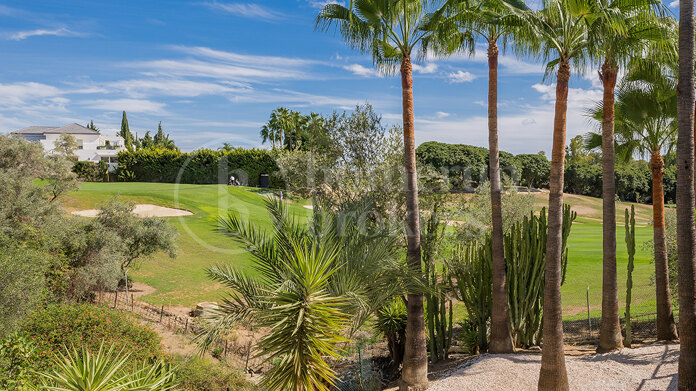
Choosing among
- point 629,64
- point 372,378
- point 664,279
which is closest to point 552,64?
point 629,64

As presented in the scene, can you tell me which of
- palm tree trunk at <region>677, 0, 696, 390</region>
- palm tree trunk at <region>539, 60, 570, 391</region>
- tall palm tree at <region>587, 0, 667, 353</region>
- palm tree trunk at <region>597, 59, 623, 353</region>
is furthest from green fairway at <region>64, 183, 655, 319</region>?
palm tree trunk at <region>677, 0, 696, 390</region>

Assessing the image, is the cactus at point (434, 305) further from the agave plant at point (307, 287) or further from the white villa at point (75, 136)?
the white villa at point (75, 136)

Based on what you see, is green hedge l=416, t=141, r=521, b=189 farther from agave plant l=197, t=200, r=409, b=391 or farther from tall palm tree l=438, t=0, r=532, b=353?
agave plant l=197, t=200, r=409, b=391

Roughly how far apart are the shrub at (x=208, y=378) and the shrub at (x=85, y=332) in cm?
94

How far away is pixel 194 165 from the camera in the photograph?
5525cm

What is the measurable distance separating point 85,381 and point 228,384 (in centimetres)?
878

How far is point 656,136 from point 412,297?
8771 millimetres

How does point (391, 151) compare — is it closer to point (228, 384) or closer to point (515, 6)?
point (515, 6)

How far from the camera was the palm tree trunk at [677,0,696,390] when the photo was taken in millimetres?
→ 7816

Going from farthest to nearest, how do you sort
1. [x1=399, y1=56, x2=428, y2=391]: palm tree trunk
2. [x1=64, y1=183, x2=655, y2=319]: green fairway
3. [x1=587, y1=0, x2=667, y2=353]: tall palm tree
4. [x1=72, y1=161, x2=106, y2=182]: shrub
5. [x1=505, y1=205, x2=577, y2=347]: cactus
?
[x1=72, y1=161, x2=106, y2=182]: shrub < [x1=64, y1=183, x2=655, y2=319]: green fairway < [x1=505, y1=205, x2=577, y2=347]: cactus < [x1=399, y1=56, x2=428, y2=391]: palm tree trunk < [x1=587, y1=0, x2=667, y2=353]: tall palm tree

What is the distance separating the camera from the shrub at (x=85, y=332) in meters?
12.7

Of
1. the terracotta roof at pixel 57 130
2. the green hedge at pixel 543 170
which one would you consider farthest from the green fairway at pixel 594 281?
the terracotta roof at pixel 57 130

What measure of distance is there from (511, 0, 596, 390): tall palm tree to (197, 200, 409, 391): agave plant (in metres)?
3.17

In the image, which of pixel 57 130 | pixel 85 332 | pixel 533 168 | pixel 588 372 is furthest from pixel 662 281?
pixel 57 130
